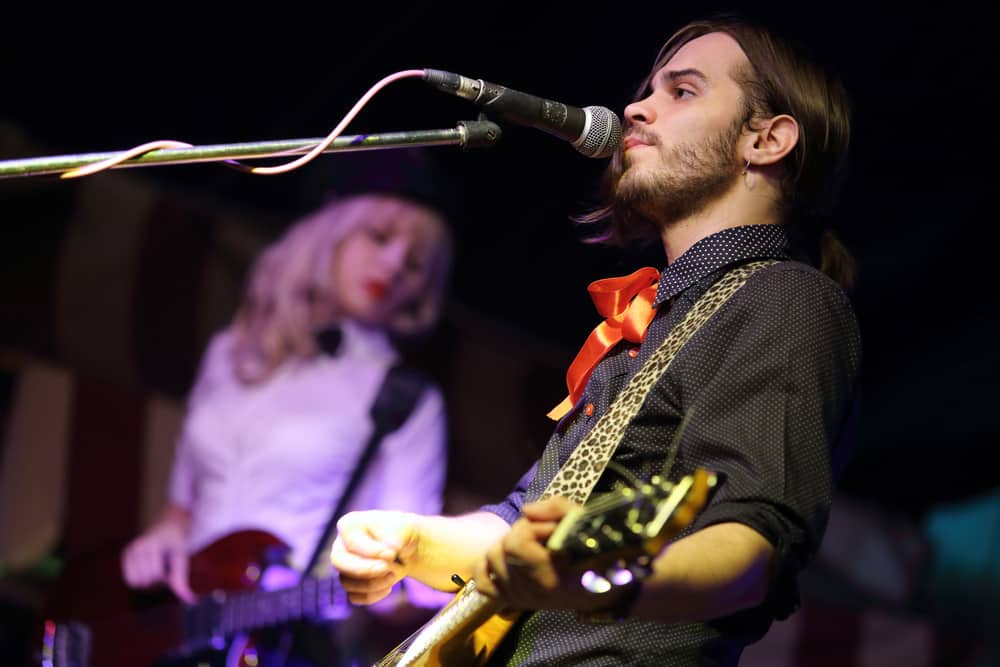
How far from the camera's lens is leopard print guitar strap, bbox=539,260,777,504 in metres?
1.55

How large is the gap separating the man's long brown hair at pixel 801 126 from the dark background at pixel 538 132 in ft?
4.24

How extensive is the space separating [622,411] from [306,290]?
308 cm

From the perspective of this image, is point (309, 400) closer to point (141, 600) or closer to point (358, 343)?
point (358, 343)

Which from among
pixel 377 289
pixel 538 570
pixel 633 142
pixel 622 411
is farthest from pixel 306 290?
pixel 538 570

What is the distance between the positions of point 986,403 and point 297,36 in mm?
2989

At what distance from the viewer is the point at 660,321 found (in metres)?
1.75

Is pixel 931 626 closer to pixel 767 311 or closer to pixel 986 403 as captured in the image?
pixel 986 403

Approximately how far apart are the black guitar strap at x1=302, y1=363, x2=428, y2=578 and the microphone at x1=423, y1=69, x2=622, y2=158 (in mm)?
2586

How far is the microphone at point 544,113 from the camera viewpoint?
5.50 feet

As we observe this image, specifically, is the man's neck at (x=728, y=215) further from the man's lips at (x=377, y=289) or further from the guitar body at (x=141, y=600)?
the man's lips at (x=377, y=289)

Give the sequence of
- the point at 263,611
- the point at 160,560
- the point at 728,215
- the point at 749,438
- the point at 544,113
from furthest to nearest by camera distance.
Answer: the point at 160,560
the point at 263,611
the point at 728,215
the point at 544,113
the point at 749,438

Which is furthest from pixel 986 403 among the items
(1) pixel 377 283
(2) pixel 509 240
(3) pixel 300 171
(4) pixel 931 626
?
(3) pixel 300 171

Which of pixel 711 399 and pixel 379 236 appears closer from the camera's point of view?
pixel 711 399

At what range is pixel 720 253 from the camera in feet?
5.72
